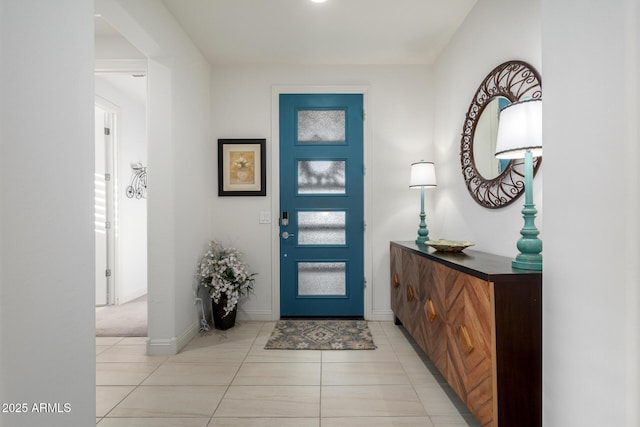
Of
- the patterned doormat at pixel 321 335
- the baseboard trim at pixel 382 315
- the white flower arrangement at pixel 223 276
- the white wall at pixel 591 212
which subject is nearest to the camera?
the white wall at pixel 591 212

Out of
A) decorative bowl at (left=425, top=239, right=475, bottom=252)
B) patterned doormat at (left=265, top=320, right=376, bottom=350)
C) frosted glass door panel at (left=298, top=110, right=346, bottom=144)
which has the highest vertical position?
frosted glass door panel at (left=298, top=110, right=346, bottom=144)

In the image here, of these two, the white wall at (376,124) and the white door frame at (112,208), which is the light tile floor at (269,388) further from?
the white door frame at (112,208)

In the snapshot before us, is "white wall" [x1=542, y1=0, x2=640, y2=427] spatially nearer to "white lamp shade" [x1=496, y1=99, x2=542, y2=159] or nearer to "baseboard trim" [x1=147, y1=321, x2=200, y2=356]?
"white lamp shade" [x1=496, y1=99, x2=542, y2=159]

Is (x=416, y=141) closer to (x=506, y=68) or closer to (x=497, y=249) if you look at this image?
(x=506, y=68)

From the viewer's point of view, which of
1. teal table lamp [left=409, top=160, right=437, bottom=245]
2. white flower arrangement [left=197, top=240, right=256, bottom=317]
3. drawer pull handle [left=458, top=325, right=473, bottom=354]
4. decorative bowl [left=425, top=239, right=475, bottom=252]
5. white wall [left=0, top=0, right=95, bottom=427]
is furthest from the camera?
white flower arrangement [left=197, top=240, right=256, bottom=317]

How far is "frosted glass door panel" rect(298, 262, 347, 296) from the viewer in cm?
330

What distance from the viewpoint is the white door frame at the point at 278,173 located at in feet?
10.7

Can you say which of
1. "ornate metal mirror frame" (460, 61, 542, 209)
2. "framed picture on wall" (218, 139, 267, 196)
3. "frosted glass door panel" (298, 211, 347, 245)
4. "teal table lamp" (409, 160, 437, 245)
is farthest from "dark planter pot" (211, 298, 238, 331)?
"ornate metal mirror frame" (460, 61, 542, 209)

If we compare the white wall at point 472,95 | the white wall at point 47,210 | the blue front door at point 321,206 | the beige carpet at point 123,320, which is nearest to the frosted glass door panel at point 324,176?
the blue front door at point 321,206

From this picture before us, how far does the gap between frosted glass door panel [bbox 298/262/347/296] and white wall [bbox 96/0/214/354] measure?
1.09m

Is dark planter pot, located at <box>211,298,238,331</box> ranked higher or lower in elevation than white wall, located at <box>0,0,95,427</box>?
lower

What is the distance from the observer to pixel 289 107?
3.27m

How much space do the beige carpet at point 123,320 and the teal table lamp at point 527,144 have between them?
3.09 meters

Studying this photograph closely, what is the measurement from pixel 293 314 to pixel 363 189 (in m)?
1.47
